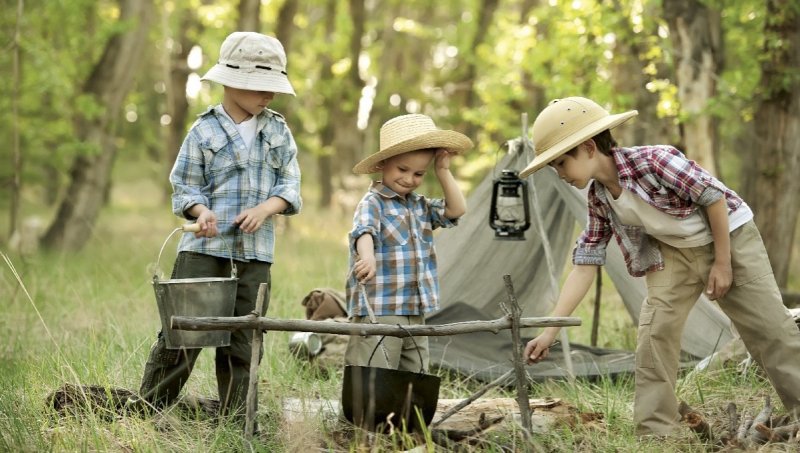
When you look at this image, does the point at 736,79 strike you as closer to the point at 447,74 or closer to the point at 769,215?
the point at 769,215

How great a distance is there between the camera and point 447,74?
20516 mm

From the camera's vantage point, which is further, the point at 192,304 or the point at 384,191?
the point at 384,191

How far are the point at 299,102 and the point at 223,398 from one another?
2289cm

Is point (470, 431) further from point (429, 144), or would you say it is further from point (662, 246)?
point (429, 144)

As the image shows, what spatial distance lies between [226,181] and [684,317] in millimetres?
1999

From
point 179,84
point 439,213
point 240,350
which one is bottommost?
point 240,350

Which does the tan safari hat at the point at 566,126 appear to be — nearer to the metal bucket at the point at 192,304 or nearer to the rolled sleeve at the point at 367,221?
the rolled sleeve at the point at 367,221

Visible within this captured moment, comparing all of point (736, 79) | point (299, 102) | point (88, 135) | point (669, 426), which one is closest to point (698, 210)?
point (669, 426)

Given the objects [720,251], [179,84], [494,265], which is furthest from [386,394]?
[179,84]

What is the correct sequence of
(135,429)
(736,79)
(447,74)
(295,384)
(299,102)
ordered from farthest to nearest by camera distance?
(299,102) → (447,74) → (736,79) → (295,384) → (135,429)

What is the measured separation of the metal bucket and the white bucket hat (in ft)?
2.60

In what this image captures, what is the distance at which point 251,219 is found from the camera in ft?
12.9

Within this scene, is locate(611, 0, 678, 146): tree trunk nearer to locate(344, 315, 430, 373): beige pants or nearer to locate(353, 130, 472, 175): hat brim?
locate(353, 130, 472, 175): hat brim

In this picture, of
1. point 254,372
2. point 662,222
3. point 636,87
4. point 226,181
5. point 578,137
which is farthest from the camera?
point 636,87
